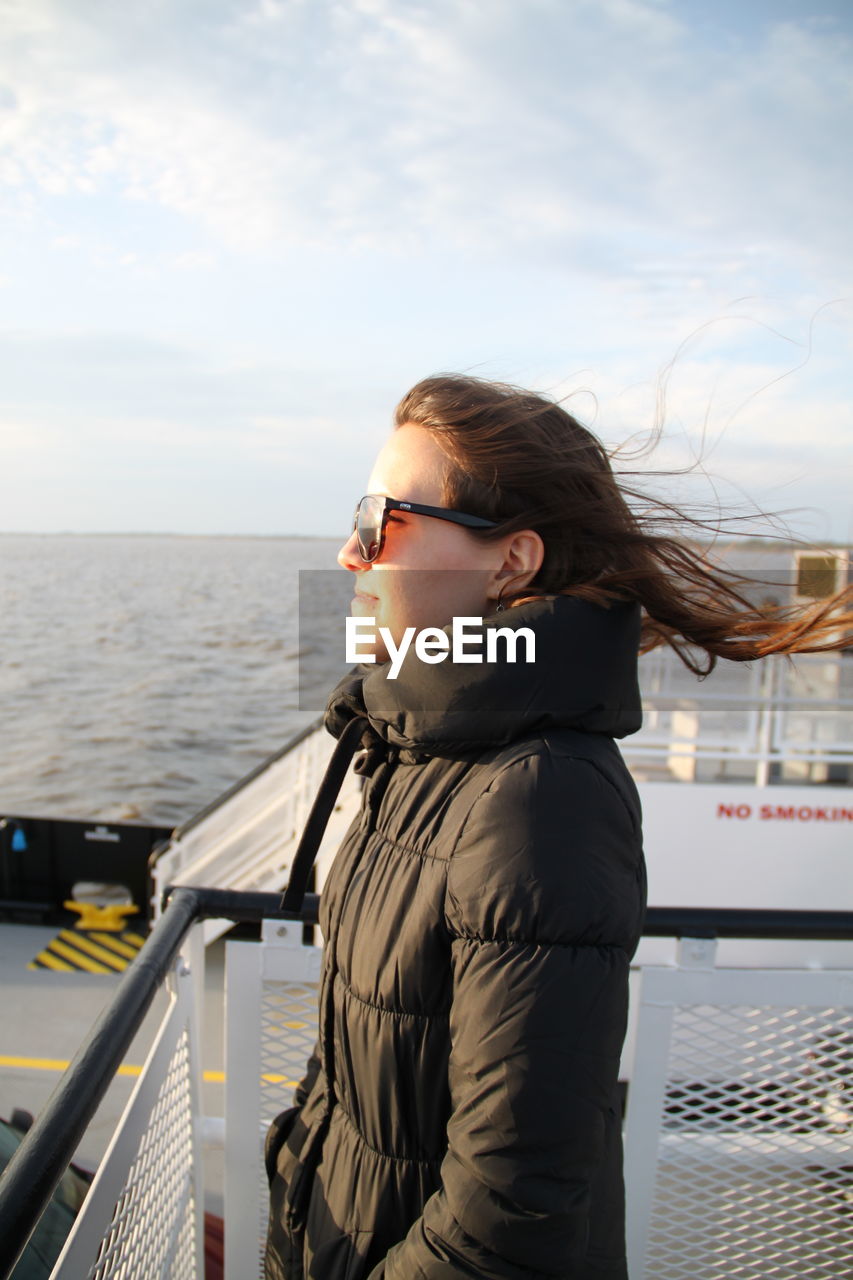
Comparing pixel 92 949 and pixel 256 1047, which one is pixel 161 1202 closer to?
pixel 256 1047

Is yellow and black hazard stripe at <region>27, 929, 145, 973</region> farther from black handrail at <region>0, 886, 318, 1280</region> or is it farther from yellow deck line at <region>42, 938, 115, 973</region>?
black handrail at <region>0, 886, 318, 1280</region>

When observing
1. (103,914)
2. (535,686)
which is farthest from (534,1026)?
(103,914)

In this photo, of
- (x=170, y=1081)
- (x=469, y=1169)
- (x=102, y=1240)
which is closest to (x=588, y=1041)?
(x=469, y=1169)

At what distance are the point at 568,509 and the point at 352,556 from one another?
335 millimetres

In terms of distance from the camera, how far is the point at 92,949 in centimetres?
773

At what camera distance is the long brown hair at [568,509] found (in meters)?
1.23

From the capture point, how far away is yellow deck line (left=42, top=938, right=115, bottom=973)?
7.39 m

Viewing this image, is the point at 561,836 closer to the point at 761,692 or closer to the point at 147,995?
the point at 147,995

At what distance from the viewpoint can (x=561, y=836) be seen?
93 cm

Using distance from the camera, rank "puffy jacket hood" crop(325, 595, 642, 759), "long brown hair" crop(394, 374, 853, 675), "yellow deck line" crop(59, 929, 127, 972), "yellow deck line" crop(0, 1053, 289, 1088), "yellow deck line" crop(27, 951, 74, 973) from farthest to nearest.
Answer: "yellow deck line" crop(59, 929, 127, 972) < "yellow deck line" crop(27, 951, 74, 973) < "yellow deck line" crop(0, 1053, 289, 1088) < "long brown hair" crop(394, 374, 853, 675) < "puffy jacket hood" crop(325, 595, 642, 759)

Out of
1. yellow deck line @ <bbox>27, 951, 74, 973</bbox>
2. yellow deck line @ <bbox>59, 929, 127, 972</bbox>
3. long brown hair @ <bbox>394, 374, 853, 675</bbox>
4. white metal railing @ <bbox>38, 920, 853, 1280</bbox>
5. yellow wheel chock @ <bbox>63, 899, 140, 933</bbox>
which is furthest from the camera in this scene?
yellow wheel chock @ <bbox>63, 899, 140, 933</bbox>

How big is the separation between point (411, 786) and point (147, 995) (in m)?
0.55

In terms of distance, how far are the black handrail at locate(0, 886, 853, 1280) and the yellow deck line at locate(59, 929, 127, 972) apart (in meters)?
6.42

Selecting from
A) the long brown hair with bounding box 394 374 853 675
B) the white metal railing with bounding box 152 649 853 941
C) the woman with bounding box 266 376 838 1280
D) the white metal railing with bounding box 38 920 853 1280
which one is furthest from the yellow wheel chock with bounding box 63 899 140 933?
the long brown hair with bounding box 394 374 853 675
